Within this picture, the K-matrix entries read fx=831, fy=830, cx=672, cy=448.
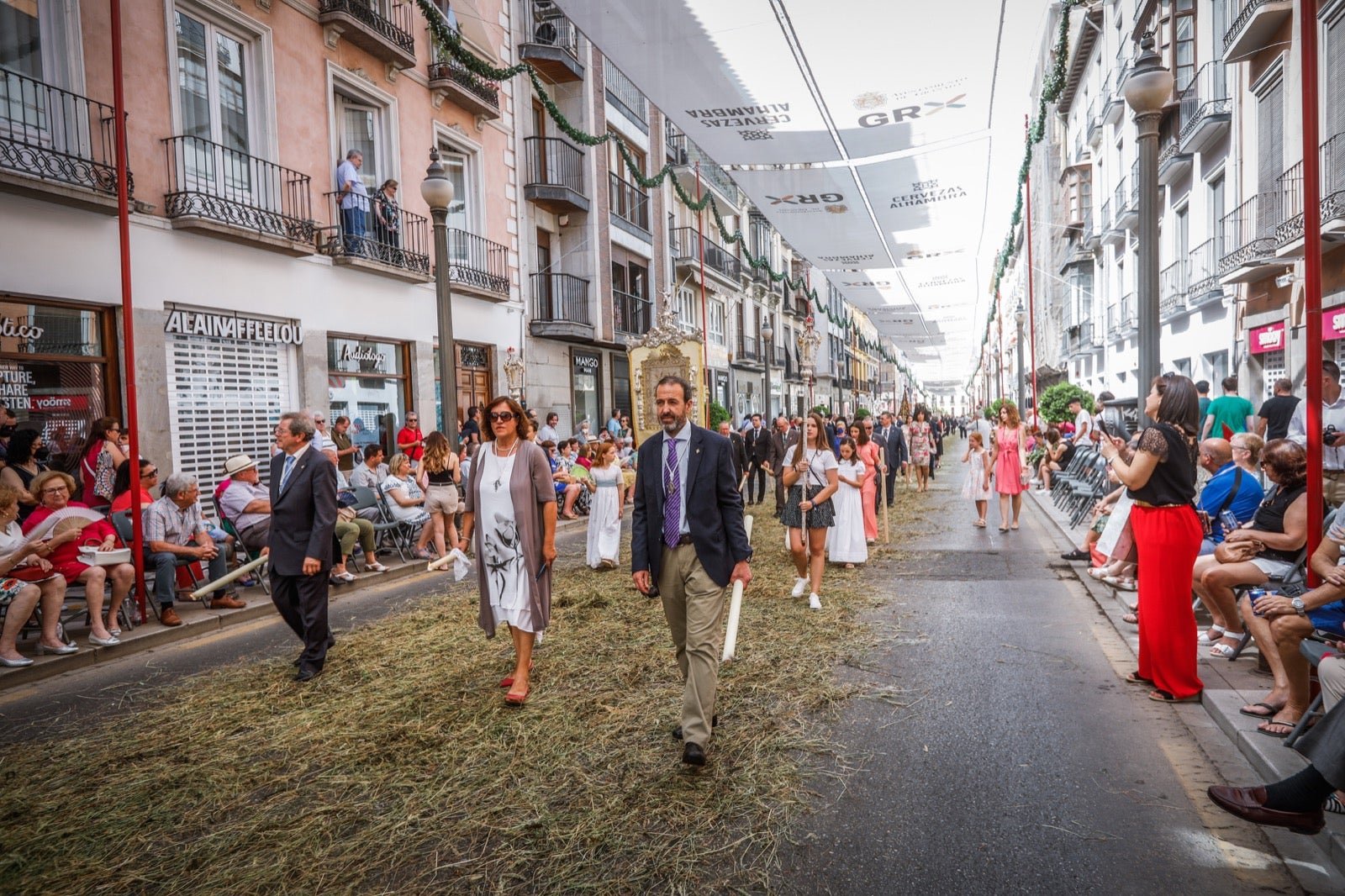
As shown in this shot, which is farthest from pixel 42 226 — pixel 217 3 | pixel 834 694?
pixel 834 694

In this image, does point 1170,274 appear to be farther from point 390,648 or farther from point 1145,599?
point 390,648

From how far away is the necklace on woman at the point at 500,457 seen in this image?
544cm

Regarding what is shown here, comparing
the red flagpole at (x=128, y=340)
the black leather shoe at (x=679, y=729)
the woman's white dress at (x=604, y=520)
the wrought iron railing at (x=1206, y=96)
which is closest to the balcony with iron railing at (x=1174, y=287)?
the wrought iron railing at (x=1206, y=96)

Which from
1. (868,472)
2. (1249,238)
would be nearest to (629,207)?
(1249,238)

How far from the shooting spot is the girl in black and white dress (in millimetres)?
7984

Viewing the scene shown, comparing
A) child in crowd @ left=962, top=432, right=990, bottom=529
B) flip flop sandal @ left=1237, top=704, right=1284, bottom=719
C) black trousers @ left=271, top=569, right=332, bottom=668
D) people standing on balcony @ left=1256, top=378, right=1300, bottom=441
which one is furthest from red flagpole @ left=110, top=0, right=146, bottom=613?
people standing on balcony @ left=1256, top=378, right=1300, bottom=441

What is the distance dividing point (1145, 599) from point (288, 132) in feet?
45.7

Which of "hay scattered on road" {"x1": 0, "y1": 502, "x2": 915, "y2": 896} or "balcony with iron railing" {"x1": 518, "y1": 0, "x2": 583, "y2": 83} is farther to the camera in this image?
"balcony with iron railing" {"x1": 518, "y1": 0, "x2": 583, "y2": 83}

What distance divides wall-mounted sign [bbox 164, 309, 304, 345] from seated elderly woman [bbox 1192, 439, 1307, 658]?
12.5 metres

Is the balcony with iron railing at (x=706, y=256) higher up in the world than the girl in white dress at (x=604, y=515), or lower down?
higher up

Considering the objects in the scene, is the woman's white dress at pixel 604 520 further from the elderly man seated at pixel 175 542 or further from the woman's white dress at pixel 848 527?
the elderly man seated at pixel 175 542

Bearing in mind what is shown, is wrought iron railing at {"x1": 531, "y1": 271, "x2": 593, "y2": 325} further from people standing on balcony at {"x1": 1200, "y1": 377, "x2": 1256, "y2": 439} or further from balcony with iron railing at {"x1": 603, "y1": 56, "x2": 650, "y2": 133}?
people standing on balcony at {"x1": 1200, "y1": 377, "x2": 1256, "y2": 439}

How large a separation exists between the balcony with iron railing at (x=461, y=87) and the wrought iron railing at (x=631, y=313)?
7.06m

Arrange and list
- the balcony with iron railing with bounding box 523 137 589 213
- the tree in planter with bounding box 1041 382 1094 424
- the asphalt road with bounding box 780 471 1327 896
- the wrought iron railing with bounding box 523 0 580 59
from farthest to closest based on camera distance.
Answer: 1. the tree in planter with bounding box 1041 382 1094 424
2. the wrought iron railing with bounding box 523 0 580 59
3. the balcony with iron railing with bounding box 523 137 589 213
4. the asphalt road with bounding box 780 471 1327 896
